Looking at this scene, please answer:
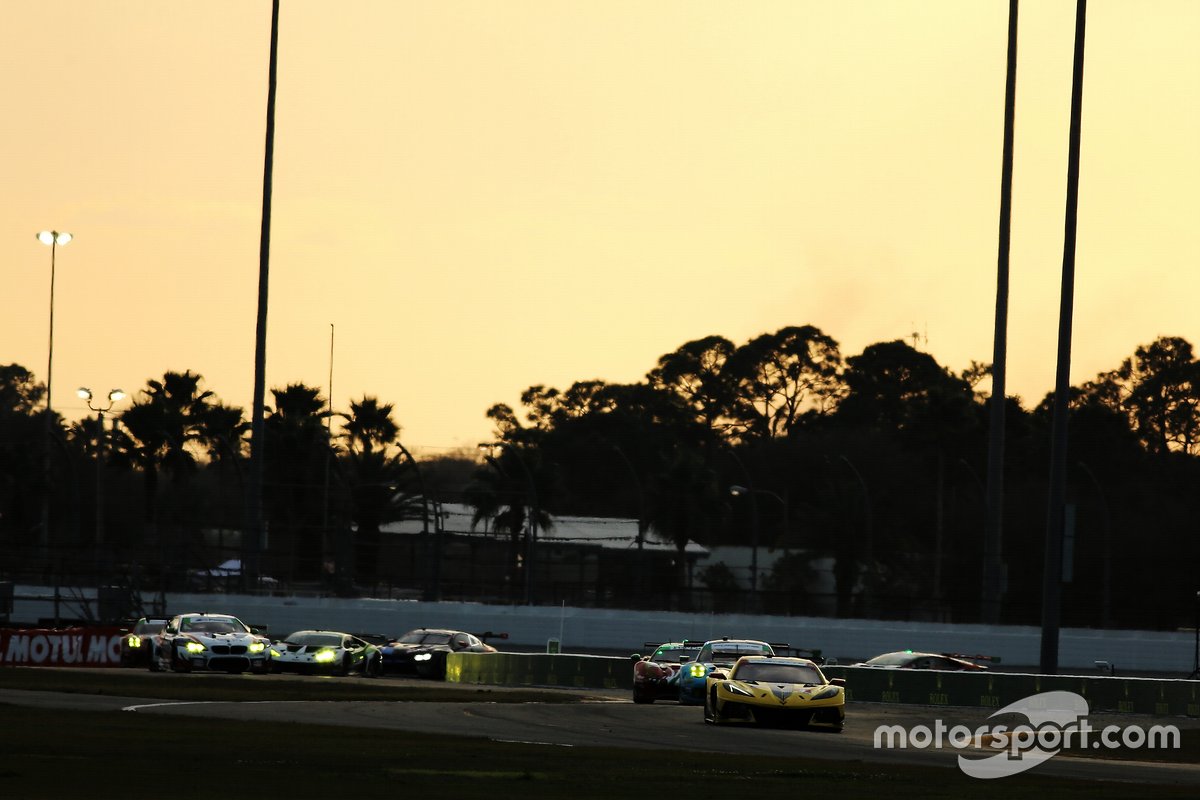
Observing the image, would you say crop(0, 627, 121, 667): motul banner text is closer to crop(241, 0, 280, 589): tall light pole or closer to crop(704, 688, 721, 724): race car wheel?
crop(241, 0, 280, 589): tall light pole

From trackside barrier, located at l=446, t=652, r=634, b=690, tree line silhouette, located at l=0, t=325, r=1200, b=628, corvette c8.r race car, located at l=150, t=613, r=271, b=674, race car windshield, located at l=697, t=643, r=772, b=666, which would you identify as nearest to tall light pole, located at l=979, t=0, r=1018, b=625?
tree line silhouette, located at l=0, t=325, r=1200, b=628

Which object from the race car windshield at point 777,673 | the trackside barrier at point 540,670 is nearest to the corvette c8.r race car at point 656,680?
the trackside barrier at point 540,670

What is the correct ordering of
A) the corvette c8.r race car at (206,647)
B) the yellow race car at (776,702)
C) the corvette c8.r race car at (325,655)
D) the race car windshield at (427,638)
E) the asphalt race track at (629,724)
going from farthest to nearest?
the race car windshield at (427,638), the corvette c8.r race car at (325,655), the corvette c8.r race car at (206,647), the yellow race car at (776,702), the asphalt race track at (629,724)

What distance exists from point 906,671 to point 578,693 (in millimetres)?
6236

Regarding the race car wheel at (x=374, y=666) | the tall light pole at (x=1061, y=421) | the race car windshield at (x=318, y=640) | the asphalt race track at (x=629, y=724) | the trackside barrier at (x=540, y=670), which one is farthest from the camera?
the race car wheel at (x=374, y=666)

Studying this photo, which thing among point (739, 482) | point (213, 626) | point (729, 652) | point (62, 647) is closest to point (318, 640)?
point (213, 626)

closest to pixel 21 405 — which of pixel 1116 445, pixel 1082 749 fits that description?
pixel 1116 445

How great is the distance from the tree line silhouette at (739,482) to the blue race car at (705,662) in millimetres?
5575

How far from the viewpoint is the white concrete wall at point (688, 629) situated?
47031mm

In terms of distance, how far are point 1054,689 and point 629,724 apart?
29.3 feet

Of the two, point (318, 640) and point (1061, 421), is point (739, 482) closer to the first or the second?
point (318, 640)

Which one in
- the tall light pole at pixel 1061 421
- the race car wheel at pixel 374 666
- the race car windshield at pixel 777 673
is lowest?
the race car wheel at pixel 374 666

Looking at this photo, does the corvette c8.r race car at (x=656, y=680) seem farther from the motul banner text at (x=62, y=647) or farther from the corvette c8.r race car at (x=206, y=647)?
the motul banner text at (x=62, y=647)

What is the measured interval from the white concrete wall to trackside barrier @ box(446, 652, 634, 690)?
9.19 metres
